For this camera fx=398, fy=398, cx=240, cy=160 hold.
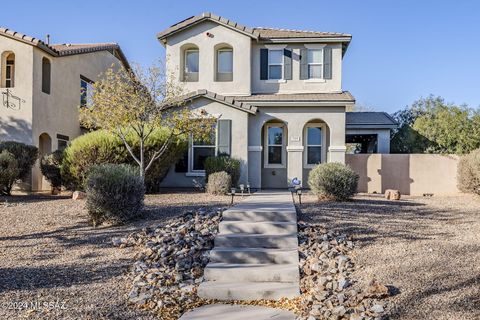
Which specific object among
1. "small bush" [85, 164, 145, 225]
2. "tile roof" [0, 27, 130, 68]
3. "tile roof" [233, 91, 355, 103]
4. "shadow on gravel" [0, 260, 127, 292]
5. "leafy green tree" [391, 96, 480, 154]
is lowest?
"shadow on gravel" [0, 260, 127, 292]

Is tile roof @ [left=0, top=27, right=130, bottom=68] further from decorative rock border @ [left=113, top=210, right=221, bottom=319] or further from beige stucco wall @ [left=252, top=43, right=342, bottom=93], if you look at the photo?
decorative rock border @ [left=113, top=210, right=221, bottom=319]

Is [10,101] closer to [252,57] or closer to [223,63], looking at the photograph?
[223,63]

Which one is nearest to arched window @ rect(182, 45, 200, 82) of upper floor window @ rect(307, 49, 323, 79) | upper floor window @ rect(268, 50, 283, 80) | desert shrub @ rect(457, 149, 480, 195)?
upper floor window @ rect(268, 50, 283, 80)

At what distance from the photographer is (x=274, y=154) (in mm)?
17719

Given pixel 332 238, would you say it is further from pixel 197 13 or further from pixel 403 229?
pixel 197 13

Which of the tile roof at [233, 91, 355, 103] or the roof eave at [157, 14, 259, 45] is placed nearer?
the tile roof at [233, 91, 355, 103]

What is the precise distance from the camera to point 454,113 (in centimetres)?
1722

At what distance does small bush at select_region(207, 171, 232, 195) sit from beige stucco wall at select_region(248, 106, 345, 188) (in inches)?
112

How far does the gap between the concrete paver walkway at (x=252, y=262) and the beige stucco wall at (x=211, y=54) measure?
9.71 m

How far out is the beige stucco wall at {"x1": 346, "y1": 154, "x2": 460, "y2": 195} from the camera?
1767 cm

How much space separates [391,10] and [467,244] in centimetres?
999

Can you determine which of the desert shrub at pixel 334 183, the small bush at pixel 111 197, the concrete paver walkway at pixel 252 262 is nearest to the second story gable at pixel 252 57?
the desert shrub at pixel 334 183

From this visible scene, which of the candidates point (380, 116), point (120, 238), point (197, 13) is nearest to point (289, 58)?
point (197, 13)

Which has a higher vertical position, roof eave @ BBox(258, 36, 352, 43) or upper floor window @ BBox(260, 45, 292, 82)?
roof eave @ BBox(258, 36, 352, 43)
